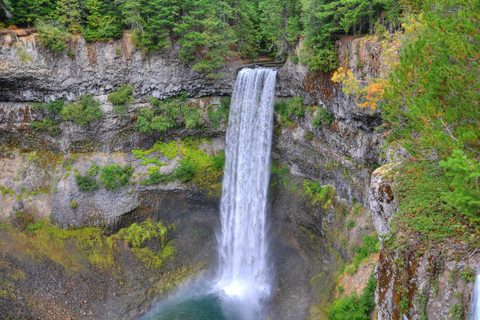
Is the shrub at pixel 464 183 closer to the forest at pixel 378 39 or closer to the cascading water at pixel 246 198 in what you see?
the forest at pixel 378 39

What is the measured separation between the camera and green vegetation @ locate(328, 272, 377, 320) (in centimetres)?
1320

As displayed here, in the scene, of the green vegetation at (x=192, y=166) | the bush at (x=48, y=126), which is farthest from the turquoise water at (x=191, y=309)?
the bush at (x=48, y=126)

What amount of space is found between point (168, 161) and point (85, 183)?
6434 millimetres

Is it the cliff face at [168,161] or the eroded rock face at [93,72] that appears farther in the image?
the eroded rock face at [93,72]

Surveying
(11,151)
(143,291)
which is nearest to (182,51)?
(11,151)

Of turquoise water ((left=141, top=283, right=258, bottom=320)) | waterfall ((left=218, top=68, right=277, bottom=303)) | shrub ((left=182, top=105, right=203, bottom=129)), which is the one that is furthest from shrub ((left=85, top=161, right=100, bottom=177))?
turquoise water ((left=141, top=283, right=258, bottom=320))

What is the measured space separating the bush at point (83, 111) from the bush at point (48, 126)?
125cm

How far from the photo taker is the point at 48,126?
890 inches

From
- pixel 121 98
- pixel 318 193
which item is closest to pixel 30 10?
pixel 121 98

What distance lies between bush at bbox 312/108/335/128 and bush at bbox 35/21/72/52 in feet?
62.3

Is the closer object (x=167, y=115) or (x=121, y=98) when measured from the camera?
(x=121, y=98)

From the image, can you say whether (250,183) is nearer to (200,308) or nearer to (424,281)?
(200,308)

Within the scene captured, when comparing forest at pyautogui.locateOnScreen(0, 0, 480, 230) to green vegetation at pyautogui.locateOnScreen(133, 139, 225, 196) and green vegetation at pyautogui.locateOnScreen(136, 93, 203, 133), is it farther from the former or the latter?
green vegetation at pyautogui.locateOnScreen(133, 139, 225, 196)

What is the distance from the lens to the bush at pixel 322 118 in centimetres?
1889
